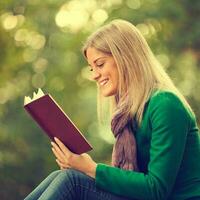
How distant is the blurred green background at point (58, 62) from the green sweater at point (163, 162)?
8.48ft

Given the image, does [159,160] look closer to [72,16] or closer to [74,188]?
[74,188]

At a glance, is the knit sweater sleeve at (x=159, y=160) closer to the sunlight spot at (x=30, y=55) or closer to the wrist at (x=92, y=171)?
the wrist at (x=92, y=171)

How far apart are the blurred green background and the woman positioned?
8.20ft

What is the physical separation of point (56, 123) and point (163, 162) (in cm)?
35

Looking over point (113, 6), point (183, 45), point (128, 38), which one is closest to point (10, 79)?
point (113, 6)

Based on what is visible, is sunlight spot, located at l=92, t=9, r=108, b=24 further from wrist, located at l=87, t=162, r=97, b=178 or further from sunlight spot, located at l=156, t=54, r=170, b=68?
wrist, located at l=87, t=162, r=97, b=178

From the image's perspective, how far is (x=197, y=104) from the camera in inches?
185

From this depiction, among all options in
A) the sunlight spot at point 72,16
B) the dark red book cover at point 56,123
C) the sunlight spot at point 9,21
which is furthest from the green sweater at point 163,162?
the sunlight spot at point 9,21

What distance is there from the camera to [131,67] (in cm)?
205

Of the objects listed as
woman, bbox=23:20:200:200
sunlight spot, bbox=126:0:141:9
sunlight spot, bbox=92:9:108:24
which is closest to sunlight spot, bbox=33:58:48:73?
sunlight spot, bbox=92:9:108:24

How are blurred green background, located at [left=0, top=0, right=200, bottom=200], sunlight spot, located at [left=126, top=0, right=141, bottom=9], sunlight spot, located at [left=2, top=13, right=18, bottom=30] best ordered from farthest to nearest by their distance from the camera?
1. sunlight spot, located at [left=2, top=13, right=18, bottom=30]
2. sunlight spot, located at [left=126, top=0, right=141, bottom=9]
3. blurred green background, located at [left=0, top=0, right=200, bottom=200]

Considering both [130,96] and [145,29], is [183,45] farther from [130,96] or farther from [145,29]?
[130,96]

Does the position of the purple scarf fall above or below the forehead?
below

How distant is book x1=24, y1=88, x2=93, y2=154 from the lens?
6.40 feet
